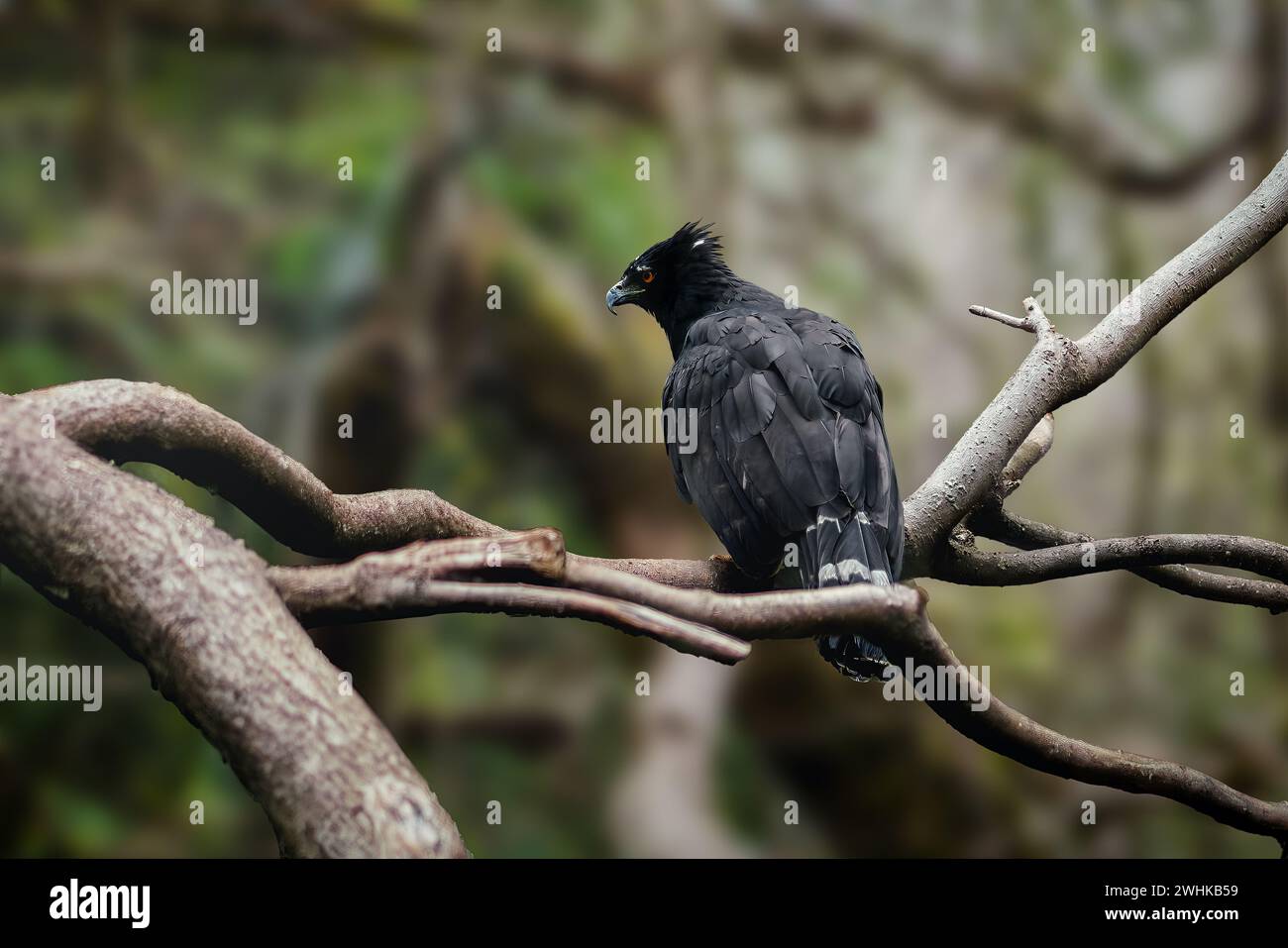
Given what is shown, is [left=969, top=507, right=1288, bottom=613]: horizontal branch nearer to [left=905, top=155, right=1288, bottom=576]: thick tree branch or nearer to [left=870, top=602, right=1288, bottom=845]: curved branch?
[left=905, top=155, right=1288, bottom=576]: thick tree branch

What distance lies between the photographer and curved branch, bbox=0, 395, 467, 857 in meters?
1.29

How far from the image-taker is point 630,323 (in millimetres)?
4488

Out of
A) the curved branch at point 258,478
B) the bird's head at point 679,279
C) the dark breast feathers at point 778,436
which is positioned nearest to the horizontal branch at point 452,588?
the curved branch at point 258,478

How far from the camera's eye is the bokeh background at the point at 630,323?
13.5 ft

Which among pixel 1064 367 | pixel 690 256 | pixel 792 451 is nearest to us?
pixel 792 451

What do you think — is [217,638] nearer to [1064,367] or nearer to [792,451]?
[792,451]

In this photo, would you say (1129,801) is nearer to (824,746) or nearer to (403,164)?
(824,746)

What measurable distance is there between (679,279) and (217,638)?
1728mm

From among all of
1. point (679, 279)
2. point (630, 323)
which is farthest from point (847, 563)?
point (630, 323)

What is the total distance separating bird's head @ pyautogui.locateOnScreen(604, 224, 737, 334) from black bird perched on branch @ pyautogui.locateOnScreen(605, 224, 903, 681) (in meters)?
0.15

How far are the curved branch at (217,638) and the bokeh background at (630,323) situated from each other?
2.44 m

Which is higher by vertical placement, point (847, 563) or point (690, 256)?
point (690, 256)

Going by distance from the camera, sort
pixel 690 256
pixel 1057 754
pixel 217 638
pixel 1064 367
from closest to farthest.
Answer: pixel 217 638
pixel 1057 754
pixel 1064 367
pixel 690 256
